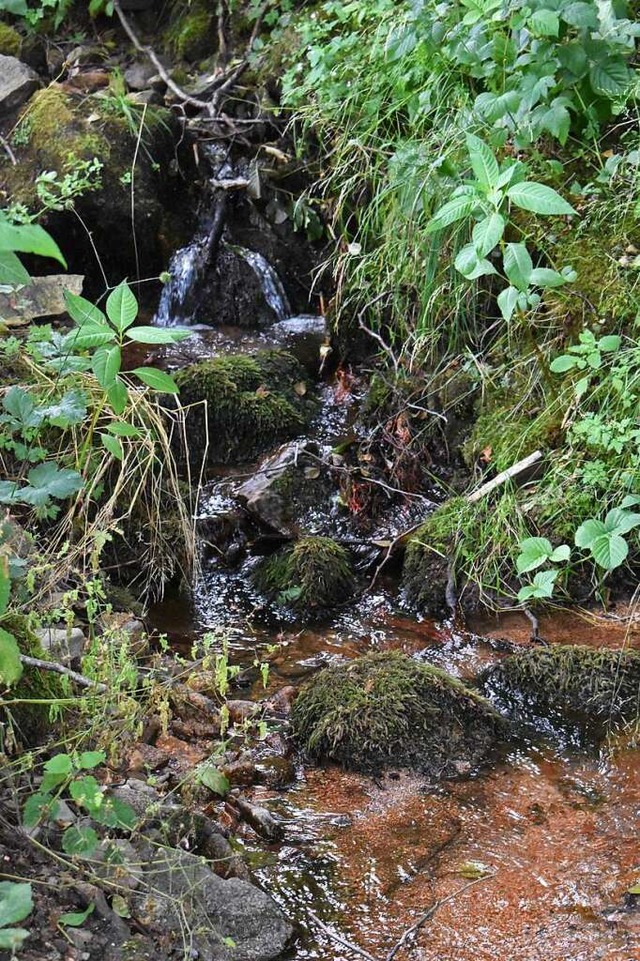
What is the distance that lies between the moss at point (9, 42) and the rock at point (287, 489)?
419cm

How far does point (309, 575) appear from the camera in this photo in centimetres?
373

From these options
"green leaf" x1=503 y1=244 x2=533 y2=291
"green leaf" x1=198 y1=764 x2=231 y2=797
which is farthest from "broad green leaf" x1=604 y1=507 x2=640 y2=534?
"green leaf" x1=198 y1=764 x2=231 y2=797

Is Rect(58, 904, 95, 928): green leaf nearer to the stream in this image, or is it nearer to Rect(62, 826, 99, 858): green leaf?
Rect(62, 826, 99, 858): green leaf

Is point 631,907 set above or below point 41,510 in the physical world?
below

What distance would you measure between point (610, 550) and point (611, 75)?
65.2 inches

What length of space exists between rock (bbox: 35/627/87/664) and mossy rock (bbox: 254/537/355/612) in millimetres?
1109

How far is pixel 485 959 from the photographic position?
2.04 meters

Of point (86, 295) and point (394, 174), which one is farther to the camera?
point (86, 295)

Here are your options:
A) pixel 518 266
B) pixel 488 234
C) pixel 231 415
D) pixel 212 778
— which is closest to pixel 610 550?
pixel 518 266

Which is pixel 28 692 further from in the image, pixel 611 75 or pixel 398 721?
pixel 611 75

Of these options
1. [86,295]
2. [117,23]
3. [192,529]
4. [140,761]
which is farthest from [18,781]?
[117,23]

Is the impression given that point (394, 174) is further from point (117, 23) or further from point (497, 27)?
point (117, 23)

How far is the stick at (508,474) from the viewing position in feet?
11.4

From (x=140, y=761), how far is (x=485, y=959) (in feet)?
3.11
